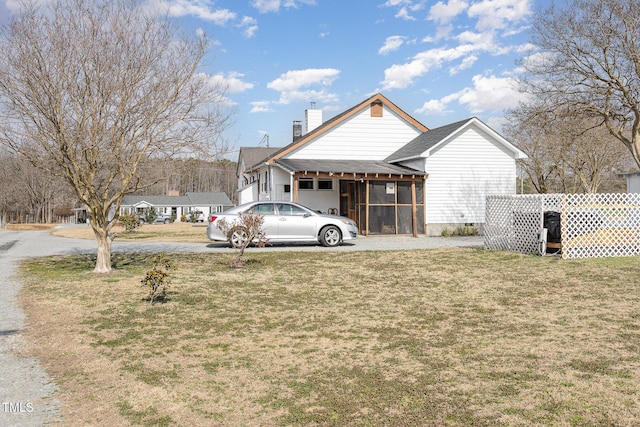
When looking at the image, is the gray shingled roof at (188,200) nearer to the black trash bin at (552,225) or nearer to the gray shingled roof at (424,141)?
the gray shingled roof at (424,141)

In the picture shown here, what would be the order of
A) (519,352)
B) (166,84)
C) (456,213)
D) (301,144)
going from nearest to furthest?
(519,352) < (166,84) < (456,213) < (301,144)

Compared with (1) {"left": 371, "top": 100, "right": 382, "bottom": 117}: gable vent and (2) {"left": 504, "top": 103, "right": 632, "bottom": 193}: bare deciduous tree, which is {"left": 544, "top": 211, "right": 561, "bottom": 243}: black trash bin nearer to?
(1) {"left": 371, "top": 100, "right": 382, "bottom": 117}: gable vent

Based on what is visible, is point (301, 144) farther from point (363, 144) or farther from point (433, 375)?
point (433, 375)

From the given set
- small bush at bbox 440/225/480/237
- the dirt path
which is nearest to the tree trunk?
the dirt path

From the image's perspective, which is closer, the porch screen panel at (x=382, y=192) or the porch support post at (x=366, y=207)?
the porch support post at (x=366, y=207)

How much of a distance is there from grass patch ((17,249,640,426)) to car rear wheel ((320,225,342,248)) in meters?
5.70

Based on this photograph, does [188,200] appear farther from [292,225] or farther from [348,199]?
[292,225]

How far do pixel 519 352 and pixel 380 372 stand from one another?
1.58m

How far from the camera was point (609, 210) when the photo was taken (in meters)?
12.9

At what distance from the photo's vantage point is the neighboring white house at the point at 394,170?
779 inches

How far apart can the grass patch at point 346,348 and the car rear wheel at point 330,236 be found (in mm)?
5696

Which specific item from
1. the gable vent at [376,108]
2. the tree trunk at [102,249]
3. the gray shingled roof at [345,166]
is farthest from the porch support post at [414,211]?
the tree trunk at [102,249]

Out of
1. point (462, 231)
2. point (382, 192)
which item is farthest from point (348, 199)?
point (462, 231)

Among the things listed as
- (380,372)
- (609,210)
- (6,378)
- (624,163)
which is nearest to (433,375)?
(380,372)
